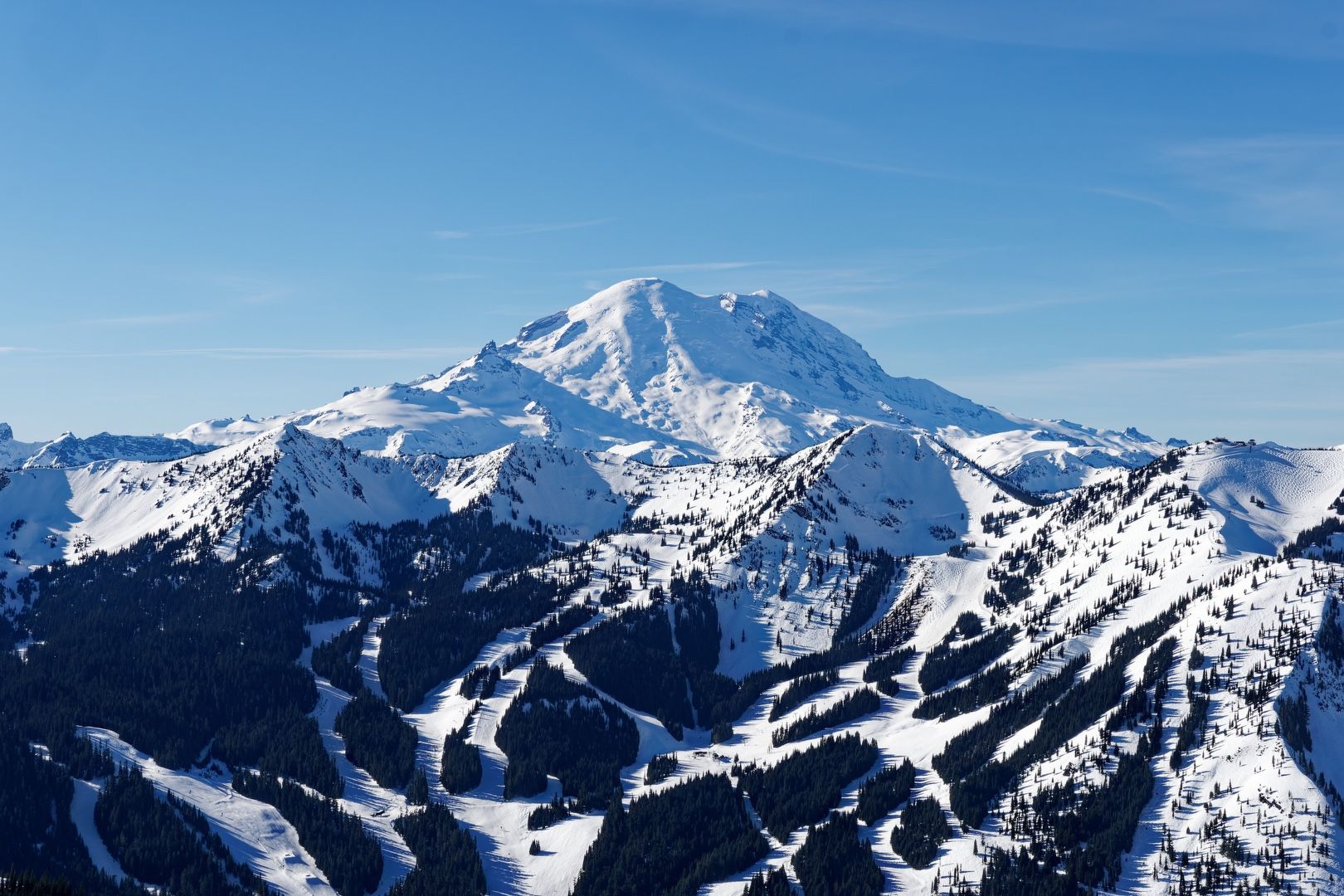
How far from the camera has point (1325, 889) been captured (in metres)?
199

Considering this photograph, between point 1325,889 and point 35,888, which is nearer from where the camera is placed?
point 35,888

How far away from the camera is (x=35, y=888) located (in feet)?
564

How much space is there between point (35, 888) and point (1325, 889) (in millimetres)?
208009

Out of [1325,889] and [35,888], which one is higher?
[1325,889]
